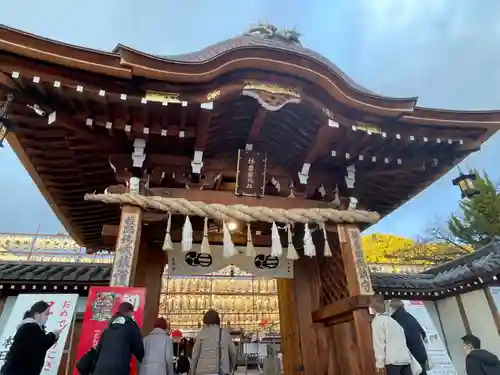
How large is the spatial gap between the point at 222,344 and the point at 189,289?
37.1 feet

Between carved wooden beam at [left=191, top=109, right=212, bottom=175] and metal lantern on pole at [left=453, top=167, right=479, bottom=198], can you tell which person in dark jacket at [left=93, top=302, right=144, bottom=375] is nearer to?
carved wooden beam at [left=191, top=109, right=212, bottom=175]

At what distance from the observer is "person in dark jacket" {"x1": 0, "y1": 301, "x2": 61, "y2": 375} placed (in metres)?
3.06

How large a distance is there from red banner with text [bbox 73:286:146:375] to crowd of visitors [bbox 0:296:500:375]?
0.59 feet

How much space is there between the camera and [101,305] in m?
3.82

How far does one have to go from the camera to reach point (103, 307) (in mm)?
3809

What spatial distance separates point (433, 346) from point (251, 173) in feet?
16.3

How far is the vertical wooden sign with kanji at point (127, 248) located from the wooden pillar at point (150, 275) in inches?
67.1

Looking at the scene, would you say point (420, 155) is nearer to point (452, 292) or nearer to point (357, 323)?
point (357, 323)

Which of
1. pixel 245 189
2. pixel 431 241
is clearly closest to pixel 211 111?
pixel 245 189

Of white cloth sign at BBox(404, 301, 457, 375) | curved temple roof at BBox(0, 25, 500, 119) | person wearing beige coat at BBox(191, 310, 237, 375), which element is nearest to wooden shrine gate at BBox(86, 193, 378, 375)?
person wearing beige coat at BBox(191, 310, 237, 375)

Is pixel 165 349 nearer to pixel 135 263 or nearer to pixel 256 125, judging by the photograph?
pixel 135 263

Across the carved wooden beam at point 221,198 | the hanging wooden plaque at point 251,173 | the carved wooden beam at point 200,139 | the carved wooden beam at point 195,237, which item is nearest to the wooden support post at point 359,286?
the carved wooden beam at point 221,198

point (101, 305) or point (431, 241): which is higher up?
point (431, 241)

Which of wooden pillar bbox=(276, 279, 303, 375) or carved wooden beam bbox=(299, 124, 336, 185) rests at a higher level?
carved wooden beam bbox=(299, 124, 336, 185)
